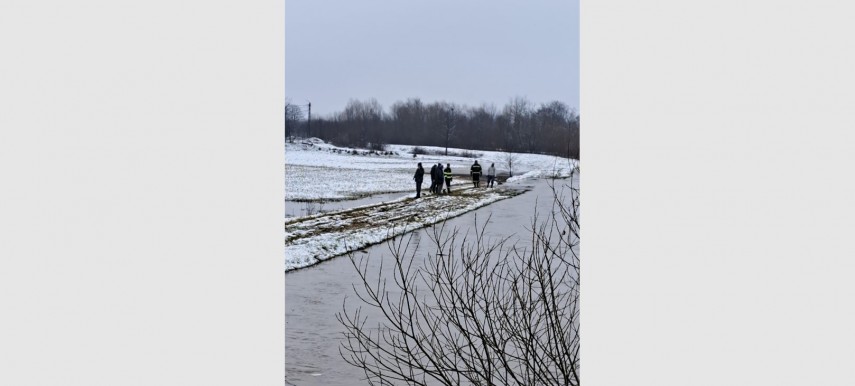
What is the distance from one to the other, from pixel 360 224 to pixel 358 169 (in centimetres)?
1107

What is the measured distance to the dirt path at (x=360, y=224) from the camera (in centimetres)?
805

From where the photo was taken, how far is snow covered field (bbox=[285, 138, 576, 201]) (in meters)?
14.7

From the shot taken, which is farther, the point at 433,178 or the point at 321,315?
the point at 433,178

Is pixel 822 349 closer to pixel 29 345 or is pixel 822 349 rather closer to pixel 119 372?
pixel 119 372

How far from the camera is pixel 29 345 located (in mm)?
1801

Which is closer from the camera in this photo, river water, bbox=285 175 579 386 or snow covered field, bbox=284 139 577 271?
river water, bbox=285 175 579 386

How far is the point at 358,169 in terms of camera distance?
20891 millimetres

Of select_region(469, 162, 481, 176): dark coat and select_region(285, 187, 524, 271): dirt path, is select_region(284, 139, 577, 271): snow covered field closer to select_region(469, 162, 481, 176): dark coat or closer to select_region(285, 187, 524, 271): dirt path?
select_region(285, 187, 524, 271): dirt path

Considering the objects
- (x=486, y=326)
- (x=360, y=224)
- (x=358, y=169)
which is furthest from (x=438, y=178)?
(x=486, y=326)

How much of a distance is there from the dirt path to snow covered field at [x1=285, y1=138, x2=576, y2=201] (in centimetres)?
98

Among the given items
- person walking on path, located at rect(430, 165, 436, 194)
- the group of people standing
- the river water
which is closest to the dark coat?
the group of people standing

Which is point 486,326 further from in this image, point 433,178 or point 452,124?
point 433,178

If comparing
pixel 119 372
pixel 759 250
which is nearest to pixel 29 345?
pixel 119 372

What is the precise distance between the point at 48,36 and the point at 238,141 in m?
0.51
